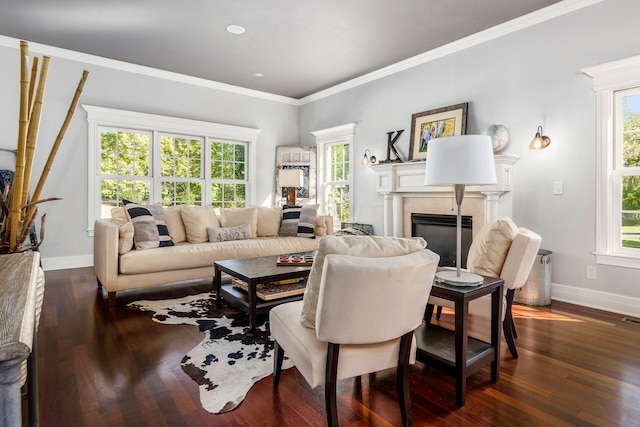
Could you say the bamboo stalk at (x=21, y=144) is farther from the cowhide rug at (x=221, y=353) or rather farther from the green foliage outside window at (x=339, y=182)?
the green foliage outside window at (x=339, y=182)

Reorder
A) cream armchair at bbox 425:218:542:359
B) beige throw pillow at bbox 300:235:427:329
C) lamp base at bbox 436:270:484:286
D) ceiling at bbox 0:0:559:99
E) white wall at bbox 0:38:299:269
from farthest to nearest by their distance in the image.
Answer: white wall at bbox 0:38:299:269 < ceiling at bbox 0:0:559:99 < cream armchair at bbox 425:218:542:359 < lamp base at bbox 436:270:484:286 < beige throw pillow at bbox 300:235:427:329

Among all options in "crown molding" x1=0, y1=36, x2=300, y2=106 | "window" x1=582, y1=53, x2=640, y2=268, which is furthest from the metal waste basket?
"crown molding" x1=0, y1=36, x2=300, y2=106

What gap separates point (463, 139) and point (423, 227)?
2905 mm

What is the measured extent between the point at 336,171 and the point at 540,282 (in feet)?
11.8

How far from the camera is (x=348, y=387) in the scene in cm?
192

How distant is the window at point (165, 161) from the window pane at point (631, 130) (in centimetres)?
494

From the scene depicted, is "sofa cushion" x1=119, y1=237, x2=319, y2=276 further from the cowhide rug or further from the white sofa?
the cowhide rug

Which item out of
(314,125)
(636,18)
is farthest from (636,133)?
(314,125)

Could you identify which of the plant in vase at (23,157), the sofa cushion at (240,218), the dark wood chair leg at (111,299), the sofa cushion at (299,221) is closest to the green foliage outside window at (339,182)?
the sofa cushion at (299,221)

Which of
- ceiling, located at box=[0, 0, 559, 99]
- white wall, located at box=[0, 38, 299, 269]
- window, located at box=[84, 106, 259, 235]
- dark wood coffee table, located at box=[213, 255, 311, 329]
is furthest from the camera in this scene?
window, located at box=[84, 106, 259, 235]

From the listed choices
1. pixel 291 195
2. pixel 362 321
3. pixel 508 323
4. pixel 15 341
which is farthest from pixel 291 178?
pixel 15 341

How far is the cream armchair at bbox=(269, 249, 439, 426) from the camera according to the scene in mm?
Result: 1367

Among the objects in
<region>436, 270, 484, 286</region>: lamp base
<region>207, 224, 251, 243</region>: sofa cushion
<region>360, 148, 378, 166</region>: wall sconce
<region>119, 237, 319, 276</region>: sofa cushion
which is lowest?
<region>119, 237, 319, 276</region>: sofa cushion

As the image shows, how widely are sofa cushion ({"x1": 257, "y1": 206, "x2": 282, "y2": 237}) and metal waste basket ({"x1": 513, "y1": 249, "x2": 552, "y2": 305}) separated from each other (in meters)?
2.99
